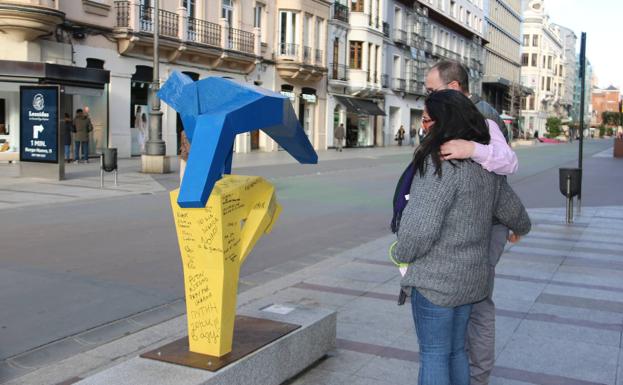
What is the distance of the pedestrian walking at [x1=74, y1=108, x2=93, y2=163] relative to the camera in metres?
21.6

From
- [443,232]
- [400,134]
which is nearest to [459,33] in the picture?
[400,134]

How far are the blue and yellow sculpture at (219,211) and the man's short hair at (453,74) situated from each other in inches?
33.7

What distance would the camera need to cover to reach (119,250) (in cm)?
849

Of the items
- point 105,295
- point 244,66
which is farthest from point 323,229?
point 244,66

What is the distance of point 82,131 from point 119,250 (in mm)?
14495

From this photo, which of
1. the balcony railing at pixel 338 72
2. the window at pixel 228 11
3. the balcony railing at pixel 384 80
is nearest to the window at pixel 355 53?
the balcony railing at pixel 338 72

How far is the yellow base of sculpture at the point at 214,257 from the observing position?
3.57m

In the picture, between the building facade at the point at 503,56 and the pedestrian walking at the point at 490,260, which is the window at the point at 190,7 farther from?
the building facade at the point at 503,56

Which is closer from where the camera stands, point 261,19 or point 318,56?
point 261,19

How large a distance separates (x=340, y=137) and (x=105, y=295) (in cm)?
3280

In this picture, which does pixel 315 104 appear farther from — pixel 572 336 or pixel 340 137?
pixel 572 336

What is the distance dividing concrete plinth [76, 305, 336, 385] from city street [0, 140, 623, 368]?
166 cm

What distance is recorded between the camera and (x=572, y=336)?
5195 mm

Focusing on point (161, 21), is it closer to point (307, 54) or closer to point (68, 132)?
point (68, 132)
